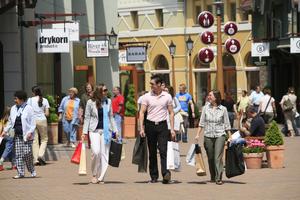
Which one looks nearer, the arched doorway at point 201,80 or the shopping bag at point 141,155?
the shopping bag at point 141,155

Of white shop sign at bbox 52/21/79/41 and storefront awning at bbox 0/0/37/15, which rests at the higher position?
storefront awning at bbox 0/0/37/15

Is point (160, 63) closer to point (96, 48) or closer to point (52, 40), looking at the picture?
point (96, 48)

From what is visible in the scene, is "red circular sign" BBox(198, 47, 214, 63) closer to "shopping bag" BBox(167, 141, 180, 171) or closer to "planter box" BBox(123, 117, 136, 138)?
"planter box" BBox(123, 117, 136, 138)

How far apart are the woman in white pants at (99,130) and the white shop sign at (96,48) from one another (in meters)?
18.0

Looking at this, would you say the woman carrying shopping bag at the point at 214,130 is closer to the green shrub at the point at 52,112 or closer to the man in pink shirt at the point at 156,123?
the man in pink shirt at the point at 156,123

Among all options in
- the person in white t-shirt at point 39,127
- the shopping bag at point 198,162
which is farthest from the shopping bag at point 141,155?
the person in white t-shirt at point 39,127

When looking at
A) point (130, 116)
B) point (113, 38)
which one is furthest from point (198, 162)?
point (113, 38)

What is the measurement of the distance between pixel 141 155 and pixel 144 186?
3.61 feet

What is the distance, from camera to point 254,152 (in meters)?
20.9

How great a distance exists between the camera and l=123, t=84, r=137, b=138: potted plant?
3484cm

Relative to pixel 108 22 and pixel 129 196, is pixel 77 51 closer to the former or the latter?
pixel 108 22

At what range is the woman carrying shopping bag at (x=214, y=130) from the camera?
58.6ft

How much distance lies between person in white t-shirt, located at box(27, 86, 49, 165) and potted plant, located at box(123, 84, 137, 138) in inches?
397

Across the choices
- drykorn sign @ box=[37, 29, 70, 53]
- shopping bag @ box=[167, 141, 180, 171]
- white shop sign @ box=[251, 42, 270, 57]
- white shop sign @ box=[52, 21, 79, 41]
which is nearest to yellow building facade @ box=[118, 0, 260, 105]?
white shop sign @ box=[251, 42, 270, 57]
